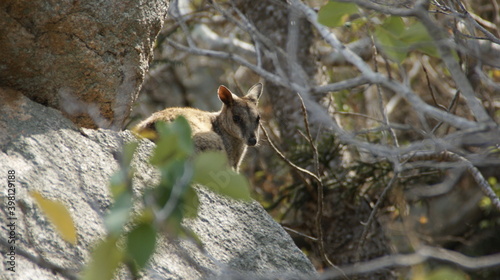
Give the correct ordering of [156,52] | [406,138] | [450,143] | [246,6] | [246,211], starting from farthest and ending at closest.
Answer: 1. [406,138]
2. [156,52]
3. [246,6]
4. [246,211]
5. [450,143]

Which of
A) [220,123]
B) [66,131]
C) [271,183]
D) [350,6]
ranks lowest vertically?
[271,183]

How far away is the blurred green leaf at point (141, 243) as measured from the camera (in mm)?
1690

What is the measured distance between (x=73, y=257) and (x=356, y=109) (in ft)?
22.6

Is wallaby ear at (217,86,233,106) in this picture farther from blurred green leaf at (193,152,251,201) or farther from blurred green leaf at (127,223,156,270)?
blurred green leaf at (127,223,156,270)

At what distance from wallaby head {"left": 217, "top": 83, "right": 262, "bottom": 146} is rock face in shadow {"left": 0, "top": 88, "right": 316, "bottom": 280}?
1.84 m

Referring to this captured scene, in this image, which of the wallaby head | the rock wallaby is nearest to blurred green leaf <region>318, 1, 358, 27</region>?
the rock wallaby

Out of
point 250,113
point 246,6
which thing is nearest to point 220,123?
point 250,113

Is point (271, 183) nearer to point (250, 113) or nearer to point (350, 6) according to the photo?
point (250, 113)

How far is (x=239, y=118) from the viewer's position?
6172mm

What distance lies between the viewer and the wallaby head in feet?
20.0

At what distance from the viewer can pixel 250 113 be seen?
6.20 meters

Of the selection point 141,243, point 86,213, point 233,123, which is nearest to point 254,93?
point 233,123

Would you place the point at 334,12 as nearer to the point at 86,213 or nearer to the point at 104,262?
the point at 86,213

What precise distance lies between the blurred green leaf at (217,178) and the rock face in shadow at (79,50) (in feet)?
7.30
